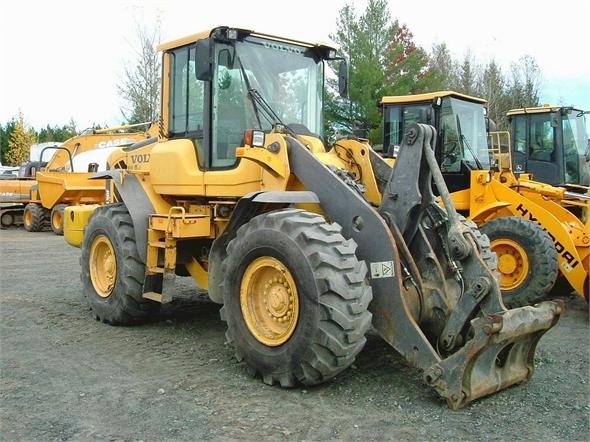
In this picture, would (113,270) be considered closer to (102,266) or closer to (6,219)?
(102,266)

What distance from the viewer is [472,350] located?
4.11 meters

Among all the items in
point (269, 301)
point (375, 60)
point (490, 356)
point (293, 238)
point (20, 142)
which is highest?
point (375, 60)

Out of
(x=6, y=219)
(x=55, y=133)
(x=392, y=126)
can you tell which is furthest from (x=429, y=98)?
(x=55, y=133)

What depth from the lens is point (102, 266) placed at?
7.02 meters

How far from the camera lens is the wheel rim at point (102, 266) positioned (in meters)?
6.77

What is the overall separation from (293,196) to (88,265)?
125 inches

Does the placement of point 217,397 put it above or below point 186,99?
below

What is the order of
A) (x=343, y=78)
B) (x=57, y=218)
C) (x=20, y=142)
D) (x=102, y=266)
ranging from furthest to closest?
(x=20, y=142)
(x=57, y=218)
(x=102, y=266)
(x=343, y=78)

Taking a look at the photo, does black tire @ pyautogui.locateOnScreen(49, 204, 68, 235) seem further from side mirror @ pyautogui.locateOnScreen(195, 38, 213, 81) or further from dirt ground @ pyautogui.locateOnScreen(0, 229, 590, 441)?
side mirror @ pyautogui.locateOnScreen(195, 38, 213, 81)

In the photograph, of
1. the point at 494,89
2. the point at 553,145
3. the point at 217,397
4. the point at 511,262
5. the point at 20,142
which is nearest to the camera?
the point at 217,397

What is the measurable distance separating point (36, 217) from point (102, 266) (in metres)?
12.4

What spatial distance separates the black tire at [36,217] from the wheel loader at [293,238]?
1237 centimetres

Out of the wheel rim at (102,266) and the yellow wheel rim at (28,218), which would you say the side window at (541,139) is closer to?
the wheel rim at (102,266)

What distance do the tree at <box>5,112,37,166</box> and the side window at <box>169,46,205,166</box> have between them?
4059 centimetres
